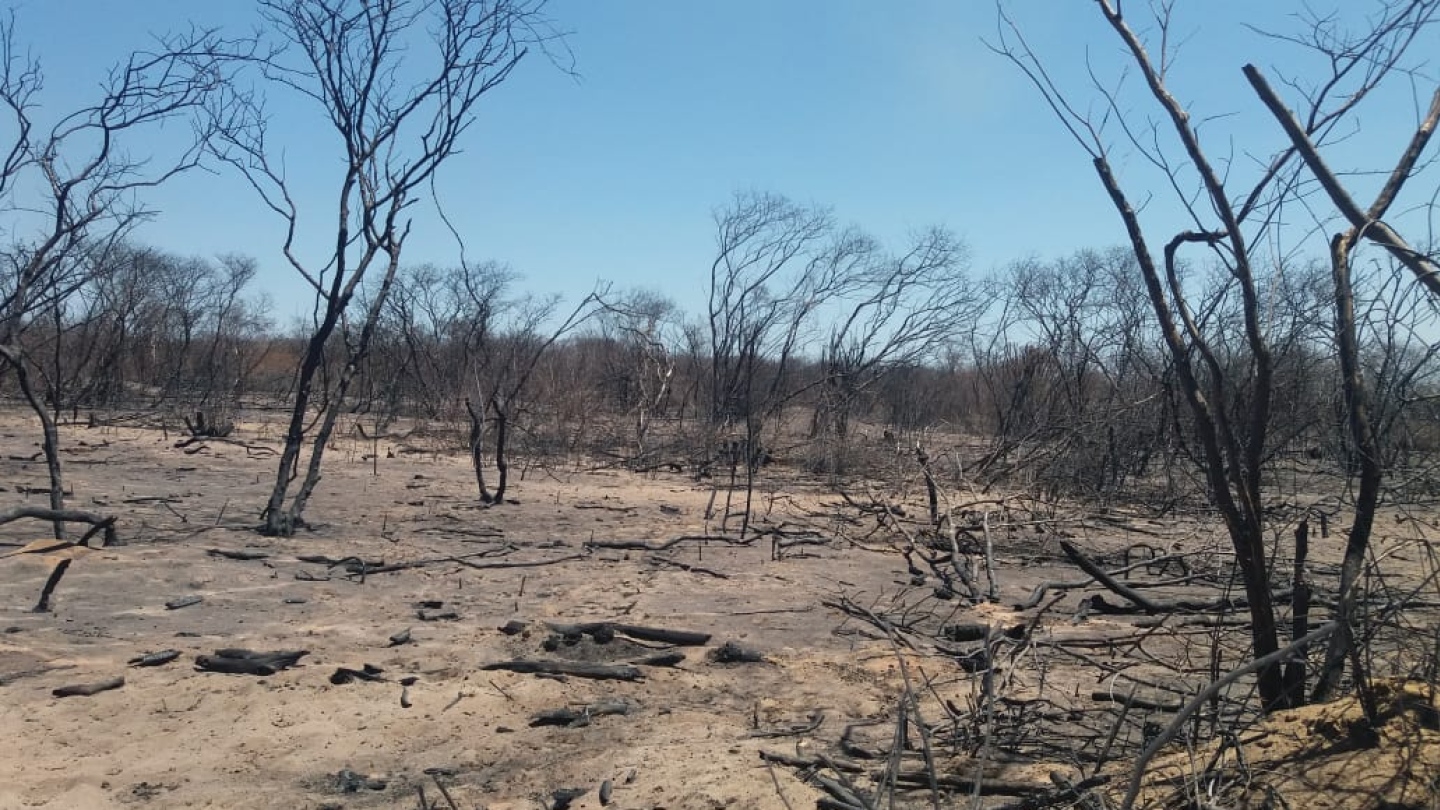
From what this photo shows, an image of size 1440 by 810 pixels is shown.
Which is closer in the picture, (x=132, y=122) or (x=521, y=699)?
(x=521, y=699)

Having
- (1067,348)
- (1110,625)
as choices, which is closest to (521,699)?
(1110,625)

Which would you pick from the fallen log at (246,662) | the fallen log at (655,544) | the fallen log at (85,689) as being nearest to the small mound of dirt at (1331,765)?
the fallen log at (246,662)

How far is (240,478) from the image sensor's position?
14.1 metres

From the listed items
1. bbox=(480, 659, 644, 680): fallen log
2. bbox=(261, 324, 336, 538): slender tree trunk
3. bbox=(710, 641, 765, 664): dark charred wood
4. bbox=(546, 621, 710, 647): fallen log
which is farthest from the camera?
bbox=(261, 324, 336, 538): slender tree trunk

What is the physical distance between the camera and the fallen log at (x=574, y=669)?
5715 millimetres

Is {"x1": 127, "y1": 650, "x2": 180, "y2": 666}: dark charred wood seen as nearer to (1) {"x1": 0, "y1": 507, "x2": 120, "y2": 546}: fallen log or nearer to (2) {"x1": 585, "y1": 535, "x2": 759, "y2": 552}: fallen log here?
(1) {"x1": 0, "y1": 507, "x2": 120, "y2": 546}: fallen log

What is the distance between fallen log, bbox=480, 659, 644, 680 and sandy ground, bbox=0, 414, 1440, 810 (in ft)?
0.21

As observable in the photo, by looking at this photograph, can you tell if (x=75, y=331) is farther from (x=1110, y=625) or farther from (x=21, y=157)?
(x=1110, y=625)

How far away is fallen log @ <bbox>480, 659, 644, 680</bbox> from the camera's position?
5.71 meters

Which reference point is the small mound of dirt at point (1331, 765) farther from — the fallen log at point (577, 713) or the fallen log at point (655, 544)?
the fallen log at point (655, 544)

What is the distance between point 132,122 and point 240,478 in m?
6.54

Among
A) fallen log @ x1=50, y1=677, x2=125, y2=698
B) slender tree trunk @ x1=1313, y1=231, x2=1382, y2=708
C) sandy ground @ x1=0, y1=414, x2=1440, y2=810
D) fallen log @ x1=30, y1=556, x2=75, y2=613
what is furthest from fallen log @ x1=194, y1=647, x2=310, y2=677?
slender tree trunk @ x1=1313, y1=231, x2=1382, y2=708

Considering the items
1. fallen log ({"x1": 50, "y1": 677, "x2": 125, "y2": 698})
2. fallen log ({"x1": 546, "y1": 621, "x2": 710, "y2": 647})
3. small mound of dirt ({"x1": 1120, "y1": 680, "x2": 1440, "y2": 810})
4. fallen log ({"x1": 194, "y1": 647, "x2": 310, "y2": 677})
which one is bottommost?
fallen log ({"x1": 50, "y1": 677, "x2": 125, "y2": 698})

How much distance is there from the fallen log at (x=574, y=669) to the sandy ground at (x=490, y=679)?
63 millimetres
